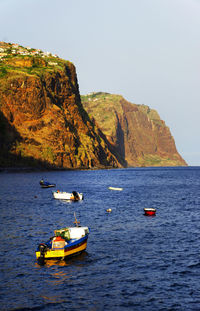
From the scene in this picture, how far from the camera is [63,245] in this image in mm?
32406

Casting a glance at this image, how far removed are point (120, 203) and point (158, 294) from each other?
52585mm

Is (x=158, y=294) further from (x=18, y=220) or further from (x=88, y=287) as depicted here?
(x=18, y=220)

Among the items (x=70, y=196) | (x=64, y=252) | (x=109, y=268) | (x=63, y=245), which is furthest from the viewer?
(x=70, y=196)

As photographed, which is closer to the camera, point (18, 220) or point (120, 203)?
point (18, 220)

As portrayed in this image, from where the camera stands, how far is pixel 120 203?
7738cm

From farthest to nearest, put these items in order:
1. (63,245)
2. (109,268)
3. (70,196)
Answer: (70,196)
(63,245)
(109,268)

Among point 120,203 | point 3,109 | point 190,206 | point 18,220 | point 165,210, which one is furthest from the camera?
point 3,109

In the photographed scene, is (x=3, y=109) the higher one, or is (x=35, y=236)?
(x=3, y=109)

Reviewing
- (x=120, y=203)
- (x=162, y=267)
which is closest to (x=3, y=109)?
(x=120, y=203)

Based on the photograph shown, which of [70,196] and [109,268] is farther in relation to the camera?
[70,196]

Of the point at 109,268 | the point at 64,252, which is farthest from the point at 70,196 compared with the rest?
the point at 109,268

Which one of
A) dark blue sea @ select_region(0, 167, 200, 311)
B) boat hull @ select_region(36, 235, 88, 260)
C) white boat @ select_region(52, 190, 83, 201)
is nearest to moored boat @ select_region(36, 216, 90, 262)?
boat hull @ select_region(36, 235, 88, 260)

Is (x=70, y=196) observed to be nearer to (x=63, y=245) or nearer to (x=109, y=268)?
(x=63, y=245)

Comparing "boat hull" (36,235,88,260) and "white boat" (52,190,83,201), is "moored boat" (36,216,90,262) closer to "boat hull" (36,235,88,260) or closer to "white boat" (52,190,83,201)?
"boat hull" (36,235,88,260)
